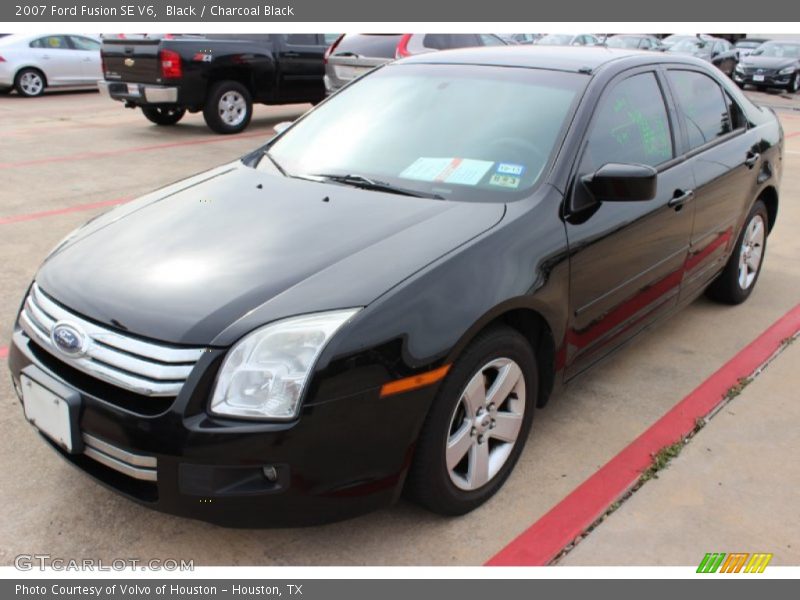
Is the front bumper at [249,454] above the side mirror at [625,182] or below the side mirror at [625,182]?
below

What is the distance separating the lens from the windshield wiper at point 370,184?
10.1ft

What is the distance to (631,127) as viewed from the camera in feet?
11.7

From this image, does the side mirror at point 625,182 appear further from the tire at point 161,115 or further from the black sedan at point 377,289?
the tire at point 161,115

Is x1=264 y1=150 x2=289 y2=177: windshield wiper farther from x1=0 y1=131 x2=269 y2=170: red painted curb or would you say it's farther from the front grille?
x1=0 y1=131 x2=269 y2=170: red painted curb

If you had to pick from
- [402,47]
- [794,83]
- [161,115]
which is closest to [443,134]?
[402,47]

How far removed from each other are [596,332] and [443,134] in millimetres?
1089

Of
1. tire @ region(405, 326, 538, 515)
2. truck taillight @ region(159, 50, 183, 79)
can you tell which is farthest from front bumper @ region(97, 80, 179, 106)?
tire @ region(405, 326, 538, 515)

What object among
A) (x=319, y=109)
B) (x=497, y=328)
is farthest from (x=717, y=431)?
(x=319, y=109)

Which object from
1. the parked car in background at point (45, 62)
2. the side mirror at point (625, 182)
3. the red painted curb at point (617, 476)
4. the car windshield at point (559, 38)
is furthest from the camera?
the car windshield at point (559, 38)

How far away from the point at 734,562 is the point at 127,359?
2.14 metres

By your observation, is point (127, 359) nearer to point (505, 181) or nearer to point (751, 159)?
point (505, 181)

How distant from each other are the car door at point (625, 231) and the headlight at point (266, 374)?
1.25 metres

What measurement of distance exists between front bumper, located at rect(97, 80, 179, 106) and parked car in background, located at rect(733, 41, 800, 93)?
56.7 feet

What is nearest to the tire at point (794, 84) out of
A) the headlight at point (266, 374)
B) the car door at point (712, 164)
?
the car door at point (712, 164)
